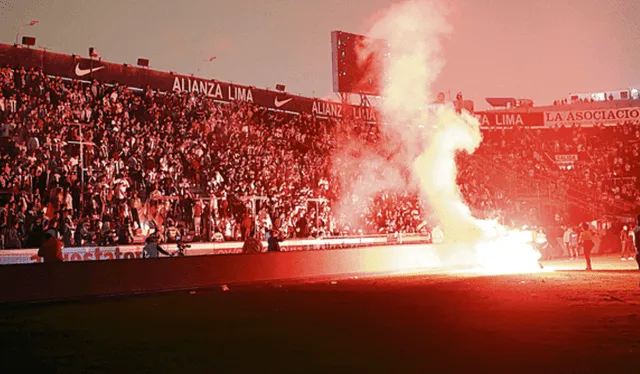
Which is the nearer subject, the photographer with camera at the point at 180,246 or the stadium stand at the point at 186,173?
the photographer with camera at the point at 180,246

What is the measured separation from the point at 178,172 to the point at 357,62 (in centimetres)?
2124

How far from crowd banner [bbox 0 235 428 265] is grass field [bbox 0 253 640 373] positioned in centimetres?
446

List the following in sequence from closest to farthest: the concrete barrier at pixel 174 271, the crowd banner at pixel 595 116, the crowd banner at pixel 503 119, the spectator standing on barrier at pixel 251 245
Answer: the concrete barrier at pixel 174 271
the spectator standing on barrier at pixel 251 245
the crowd banner at pixel 503 119
the crowd banner at pixel 595 116

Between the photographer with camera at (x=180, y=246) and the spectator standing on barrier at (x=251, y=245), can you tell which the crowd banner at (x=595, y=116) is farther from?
the photographer with camera at (x=180, y=246)

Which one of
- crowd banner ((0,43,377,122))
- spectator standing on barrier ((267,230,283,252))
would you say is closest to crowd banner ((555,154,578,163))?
crowd banner ((0,43,377,122))

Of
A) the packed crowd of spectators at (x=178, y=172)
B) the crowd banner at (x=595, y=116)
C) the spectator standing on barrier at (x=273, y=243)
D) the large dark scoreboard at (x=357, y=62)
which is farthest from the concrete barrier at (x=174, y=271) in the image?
the crowd banner at (x=595, y=116)

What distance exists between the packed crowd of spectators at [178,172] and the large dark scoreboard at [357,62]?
3.12m

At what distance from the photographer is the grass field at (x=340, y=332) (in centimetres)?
883

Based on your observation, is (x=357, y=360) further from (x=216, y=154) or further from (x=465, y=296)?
(x=216, y=154)

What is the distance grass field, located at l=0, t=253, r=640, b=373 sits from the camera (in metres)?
8.83

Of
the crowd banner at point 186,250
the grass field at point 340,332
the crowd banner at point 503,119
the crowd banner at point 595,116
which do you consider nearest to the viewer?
the grass field at point 340,332

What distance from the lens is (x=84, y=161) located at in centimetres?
2894

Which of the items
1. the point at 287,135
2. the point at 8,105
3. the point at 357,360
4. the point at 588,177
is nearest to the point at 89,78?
the point at 8,105

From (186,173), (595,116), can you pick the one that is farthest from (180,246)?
(595,116)
